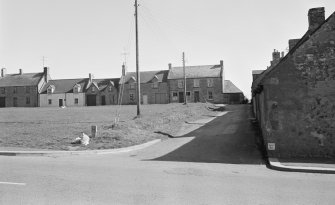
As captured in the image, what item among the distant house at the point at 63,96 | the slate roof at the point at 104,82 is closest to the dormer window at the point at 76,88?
the distant house at the point at 63,96

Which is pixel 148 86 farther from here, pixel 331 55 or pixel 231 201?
pixel 231 201

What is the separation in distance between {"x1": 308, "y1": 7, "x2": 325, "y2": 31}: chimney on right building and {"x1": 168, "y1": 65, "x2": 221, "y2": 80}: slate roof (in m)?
47.6

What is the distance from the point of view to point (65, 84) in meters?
77.5

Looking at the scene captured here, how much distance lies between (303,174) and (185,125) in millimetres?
15452

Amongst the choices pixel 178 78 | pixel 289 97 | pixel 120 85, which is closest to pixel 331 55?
pixel 289 97

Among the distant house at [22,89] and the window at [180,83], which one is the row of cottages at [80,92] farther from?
the window at [180,83]

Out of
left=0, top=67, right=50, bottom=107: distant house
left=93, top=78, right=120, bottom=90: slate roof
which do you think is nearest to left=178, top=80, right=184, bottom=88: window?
left=93, top=78, right=120, bottom=90: slate roof

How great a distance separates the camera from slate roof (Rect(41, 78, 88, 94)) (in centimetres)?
7605

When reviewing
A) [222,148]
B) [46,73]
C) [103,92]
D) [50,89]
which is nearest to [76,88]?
[50,89]

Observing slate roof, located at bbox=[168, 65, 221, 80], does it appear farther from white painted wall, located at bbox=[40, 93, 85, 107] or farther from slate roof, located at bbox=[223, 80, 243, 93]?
white painted wall, located at bbox=[40, 93, 85, 107]

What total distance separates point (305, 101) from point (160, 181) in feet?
26.1

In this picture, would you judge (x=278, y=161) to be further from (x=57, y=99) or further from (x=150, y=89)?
(x=57, y=99)

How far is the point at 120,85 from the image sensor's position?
71188 millimetres

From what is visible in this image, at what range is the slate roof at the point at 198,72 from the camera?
67.3 m
